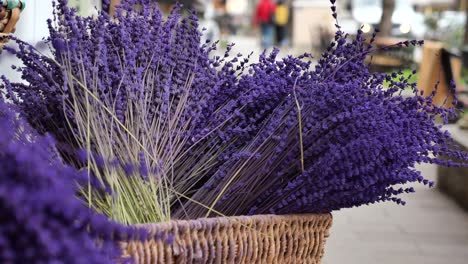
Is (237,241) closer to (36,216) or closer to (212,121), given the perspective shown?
(212,121)

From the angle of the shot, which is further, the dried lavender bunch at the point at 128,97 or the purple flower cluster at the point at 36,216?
the dried lavender bunch at the point at 128,97

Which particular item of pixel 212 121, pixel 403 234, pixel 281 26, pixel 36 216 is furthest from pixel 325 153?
pixel 281 26

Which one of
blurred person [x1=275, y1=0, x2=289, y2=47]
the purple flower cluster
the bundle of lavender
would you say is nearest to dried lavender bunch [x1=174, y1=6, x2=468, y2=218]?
the bundle of lavender

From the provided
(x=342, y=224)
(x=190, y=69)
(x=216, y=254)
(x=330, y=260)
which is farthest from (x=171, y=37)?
(x=342, y=224)

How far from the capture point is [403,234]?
417 centimetres

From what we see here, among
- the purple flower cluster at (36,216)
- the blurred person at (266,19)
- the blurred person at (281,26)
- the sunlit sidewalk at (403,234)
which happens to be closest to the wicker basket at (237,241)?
the purple flower cluster at (36,216)

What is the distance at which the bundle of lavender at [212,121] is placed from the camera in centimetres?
120

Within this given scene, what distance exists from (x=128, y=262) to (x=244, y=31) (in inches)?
1526

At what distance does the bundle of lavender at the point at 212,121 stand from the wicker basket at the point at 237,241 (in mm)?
47

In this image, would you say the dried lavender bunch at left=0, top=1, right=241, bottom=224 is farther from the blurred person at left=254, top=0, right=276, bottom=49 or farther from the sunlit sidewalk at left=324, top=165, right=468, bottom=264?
the blurred person at left=254, top=0, right=276, bottom=49

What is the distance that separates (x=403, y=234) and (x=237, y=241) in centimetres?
322

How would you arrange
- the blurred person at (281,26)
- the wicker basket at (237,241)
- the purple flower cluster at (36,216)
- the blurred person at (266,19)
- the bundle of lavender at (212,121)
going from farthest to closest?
the blurred person at (281,26) → the blurred person at (266,19) → the bundle of lavender at (212,121) → the wicker basket at (237,241) → the purple flower cluster at (36,216)

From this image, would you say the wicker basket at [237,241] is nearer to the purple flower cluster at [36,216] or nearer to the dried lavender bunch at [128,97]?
the dried lavender bunch at [128,97]

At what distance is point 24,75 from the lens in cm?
132
